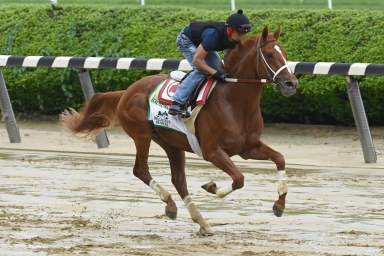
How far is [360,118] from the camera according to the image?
41.2ft

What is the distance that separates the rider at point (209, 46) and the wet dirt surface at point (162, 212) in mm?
993

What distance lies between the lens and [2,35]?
57.3 feet

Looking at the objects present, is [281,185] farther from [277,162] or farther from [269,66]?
[269,66]

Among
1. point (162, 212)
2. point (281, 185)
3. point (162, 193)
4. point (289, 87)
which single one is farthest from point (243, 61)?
point (162, 212)

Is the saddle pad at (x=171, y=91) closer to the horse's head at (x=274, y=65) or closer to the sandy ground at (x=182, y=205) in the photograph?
the horse's head at (x=274, y=65)

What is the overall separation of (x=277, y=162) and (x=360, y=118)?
12.7ft

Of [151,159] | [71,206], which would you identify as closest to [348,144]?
[151,159]

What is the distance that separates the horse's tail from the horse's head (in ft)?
5.97

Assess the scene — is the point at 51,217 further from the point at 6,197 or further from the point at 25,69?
the point at 25,69

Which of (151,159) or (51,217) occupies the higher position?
(51,217)

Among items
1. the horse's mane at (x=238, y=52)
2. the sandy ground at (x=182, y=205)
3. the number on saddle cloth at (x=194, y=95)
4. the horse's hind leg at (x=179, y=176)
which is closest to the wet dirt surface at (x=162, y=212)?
the sandy ground at (x=182, y=205)

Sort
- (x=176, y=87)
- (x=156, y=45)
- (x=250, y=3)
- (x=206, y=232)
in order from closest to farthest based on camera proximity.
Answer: (x=206, y=232) → (x=176, y=87) → (x=156, y=45) → (x=250, y=3)

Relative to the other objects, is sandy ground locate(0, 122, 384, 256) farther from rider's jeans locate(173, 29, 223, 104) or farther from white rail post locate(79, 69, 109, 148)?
rider's jeans locate(173, 29, 223, 104)

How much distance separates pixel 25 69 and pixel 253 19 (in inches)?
125
